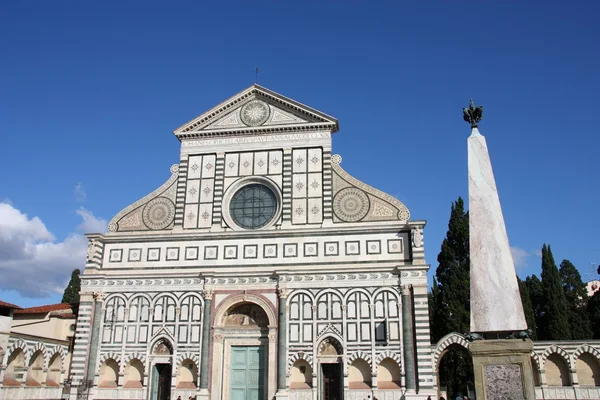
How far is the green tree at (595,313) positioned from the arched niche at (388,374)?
790 inches

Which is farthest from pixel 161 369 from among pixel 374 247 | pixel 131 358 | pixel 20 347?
pixel 374 247

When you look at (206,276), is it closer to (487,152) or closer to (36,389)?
(36,389)

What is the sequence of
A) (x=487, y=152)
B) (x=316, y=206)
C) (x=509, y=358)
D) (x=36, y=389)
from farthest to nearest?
1. (x=316, y=206)
2. (x=36, y=389)
3. (x=487, y=152)
4. (x=509, y=358)

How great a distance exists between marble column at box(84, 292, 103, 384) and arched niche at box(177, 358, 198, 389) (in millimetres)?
3837

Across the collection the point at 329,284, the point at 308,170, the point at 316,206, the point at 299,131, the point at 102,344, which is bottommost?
the point at 102,344

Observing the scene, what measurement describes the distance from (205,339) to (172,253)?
14.4 ft

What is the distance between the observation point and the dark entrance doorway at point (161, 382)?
24719 millimetres

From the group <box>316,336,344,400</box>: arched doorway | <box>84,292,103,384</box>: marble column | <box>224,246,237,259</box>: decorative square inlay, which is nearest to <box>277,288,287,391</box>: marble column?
<box>316,336,344,400</box>: arched doorway

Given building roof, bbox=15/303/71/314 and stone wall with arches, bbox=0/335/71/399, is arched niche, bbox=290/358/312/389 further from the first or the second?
building roof, bbox=15/303/71/314

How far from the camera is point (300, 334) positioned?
79.2ft

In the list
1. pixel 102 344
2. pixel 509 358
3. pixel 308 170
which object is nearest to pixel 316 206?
pixel 308 170

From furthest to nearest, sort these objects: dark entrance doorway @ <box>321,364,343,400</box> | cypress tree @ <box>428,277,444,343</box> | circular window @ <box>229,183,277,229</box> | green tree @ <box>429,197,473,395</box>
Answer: cypress tree @ <box>428,277,444,343</box>
green tree @ <box>429,197,473,395</box>
circular window @ <box>229,183,277,229</box>
dark entrance doorway @ <box>321,364,343,400</box>

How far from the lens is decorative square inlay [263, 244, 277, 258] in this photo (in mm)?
25297

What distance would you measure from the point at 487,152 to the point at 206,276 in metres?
16.6
